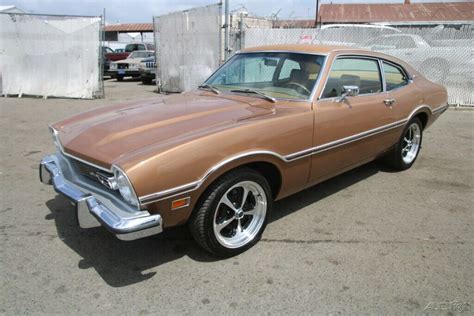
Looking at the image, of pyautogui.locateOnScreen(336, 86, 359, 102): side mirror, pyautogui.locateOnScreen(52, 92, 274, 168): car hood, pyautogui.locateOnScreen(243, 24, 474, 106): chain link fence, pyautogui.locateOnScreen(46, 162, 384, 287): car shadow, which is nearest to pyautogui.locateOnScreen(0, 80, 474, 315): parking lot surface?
pyautogui.locateOnScreen(46, 162, 384, 287): car shadow

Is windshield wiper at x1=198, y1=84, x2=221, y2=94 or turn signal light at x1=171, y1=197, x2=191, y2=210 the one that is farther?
windshield wiper at x1=198, y1=84, x2=221, y2=94

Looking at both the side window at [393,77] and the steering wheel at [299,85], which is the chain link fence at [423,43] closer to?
the side window at [393,77]

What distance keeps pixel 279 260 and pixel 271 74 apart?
2013 mm

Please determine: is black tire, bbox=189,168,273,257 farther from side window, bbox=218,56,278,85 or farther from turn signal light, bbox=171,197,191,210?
side window, bbox=218,56,278,85

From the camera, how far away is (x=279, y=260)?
10.4ft

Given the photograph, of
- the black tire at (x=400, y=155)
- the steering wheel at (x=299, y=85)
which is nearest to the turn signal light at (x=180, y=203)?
the steering wheel at (x=299, y=85)

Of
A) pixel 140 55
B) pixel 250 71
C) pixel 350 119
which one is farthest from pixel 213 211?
pixel 140 55

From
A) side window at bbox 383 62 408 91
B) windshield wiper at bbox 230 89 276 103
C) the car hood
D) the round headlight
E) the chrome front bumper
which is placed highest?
side window at bbox 383 62 408 91

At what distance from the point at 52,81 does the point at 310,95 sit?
1059 centimetres

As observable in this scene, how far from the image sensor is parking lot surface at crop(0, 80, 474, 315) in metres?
2.68

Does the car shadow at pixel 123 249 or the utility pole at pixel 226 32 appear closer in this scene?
the car shadow at pixel 123 249

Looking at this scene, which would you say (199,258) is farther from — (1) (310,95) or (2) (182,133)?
(1) (310,95)

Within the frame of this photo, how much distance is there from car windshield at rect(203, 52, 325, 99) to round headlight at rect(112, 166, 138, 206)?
1775 millimetres

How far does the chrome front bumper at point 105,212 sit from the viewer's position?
2.57 meters
